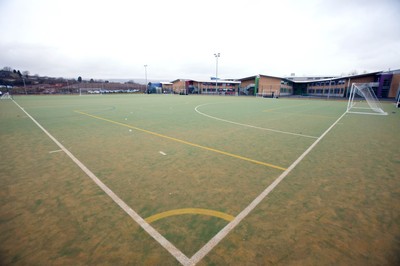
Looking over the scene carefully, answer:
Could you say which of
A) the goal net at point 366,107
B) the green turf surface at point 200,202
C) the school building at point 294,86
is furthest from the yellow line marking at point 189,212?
the school building at point 294,86

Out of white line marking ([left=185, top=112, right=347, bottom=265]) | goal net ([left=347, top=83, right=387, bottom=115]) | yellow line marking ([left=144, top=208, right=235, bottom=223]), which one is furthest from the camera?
goal net ([left=347, top=83, right=387, bottom=115])

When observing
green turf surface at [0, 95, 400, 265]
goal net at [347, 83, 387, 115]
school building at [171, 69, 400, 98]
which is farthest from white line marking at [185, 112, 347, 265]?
school building at [171, 69, 400, 98]

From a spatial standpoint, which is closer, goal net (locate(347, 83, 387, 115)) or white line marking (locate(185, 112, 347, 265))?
white line marking (locate(185, 112, 347, 265))

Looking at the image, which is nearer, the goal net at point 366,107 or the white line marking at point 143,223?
the white line marking at point 143,223

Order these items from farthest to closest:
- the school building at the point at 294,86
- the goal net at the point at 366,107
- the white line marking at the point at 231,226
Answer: the school building at the point at 294,86, the goal net at the point at 366,107, the white line marking at the point at 231,226

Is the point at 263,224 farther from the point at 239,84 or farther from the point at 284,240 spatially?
the point at 239,84

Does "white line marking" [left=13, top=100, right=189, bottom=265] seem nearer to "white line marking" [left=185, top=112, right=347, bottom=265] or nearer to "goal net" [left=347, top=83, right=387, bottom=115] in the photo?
"white line marking" [left=185, top=112, right=347, bottom=265]

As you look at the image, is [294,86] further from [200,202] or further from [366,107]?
[200,202]

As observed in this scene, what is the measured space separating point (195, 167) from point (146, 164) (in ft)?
5.18

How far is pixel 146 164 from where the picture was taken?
6.14 m

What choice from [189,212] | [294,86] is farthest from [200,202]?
[294,86]

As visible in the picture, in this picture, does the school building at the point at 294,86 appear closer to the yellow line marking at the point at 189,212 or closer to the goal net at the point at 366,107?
the goal net at the point at 366,107

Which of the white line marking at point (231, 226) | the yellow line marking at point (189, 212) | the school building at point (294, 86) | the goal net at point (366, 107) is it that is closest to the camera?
the white line marking at point (231, 226)

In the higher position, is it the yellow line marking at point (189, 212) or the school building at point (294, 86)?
the school building at point (294, 86)
